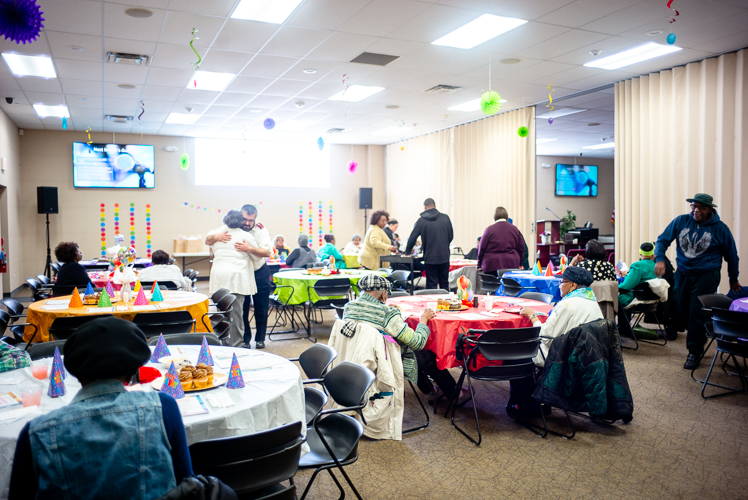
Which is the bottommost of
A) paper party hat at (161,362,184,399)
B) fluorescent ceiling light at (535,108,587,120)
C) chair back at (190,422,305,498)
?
chair back at (190,422,305,498)

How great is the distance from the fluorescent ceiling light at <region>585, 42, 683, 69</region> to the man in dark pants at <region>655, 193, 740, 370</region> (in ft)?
6.84

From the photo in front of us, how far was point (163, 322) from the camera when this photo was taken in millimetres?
3900

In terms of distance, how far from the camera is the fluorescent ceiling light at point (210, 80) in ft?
23.2

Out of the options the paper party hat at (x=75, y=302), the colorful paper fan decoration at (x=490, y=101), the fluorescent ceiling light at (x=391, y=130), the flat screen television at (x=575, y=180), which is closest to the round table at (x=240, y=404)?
the paper party hat at (x=75, y=302)

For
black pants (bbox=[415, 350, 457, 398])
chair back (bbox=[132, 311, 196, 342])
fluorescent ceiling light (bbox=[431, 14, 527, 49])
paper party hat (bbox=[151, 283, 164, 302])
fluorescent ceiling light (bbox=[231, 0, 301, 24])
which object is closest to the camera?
chair back (bbox=[132, 311, 196, 342])

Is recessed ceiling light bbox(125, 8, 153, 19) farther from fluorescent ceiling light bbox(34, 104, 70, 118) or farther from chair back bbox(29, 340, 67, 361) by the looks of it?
fluorescent ceiling light bbox(34, 104, 70, 118)

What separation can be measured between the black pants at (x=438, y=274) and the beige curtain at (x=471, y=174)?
276 centimetres

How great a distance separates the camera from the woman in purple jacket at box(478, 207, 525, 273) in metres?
7.05

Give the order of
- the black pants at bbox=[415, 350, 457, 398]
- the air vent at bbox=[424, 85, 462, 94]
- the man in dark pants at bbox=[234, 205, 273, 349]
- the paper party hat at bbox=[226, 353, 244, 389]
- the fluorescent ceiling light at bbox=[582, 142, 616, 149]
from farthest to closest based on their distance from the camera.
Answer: the fluorescent ceiling light at bbox=[582, 142, 616, 149], the air vent at bbox=[424, 85, 462, 94], the man in dark pants at bbox=[234, 205, 273, 349], the black pants at bbox=[415, 350, 457, 398], the paper party hat at bbox=[226, 353, 244, 389]

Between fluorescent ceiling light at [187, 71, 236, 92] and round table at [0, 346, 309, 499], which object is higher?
fluorescent ceiling light at [187, 71, 236, 92]

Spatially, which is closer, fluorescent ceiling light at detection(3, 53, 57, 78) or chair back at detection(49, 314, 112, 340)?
chair back at detection(49, 314, 112, 340)

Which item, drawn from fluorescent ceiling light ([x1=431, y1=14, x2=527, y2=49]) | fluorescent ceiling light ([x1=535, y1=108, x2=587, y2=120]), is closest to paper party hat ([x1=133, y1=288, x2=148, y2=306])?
fluorescent ceiling light ([x1=431, y1=14, x2=527, y2=49])

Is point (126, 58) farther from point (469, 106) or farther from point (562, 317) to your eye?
point (562, 317)

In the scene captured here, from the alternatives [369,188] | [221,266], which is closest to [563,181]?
[369,188]
